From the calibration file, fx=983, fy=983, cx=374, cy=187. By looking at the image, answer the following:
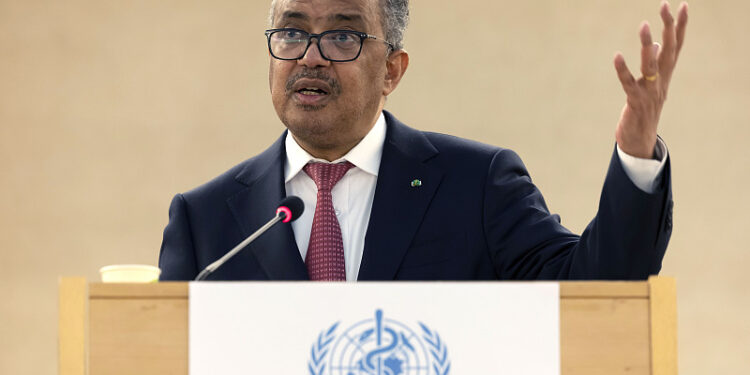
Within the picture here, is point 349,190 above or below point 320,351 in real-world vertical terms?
above

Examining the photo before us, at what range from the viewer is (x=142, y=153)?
542cm

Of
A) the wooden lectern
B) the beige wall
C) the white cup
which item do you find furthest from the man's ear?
the beige wall

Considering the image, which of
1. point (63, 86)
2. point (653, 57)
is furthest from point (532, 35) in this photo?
point (653, 57)

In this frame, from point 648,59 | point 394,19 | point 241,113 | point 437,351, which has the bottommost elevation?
point 437,351

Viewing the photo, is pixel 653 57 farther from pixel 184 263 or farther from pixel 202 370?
pixel 184 263

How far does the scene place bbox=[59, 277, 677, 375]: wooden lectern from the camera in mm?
1640

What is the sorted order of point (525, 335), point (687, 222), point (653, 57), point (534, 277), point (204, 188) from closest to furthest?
point (525, 335), point (653, 57), point (534, 277), point (204, 188), point (687, 222)

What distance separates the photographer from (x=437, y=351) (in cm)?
162

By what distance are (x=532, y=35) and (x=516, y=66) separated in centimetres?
20

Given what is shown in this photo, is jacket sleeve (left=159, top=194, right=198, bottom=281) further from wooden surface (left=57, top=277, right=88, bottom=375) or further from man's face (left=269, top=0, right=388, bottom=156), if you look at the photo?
wooden surface (left=57, top=277, right=88, bottom=375)

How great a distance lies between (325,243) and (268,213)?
19 centimetres

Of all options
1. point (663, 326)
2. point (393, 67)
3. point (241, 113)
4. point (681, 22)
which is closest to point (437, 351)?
point (663, 326)

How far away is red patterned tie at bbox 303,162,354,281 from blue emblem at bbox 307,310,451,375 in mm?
801

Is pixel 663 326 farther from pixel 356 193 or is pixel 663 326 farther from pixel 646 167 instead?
pixel 356 193
